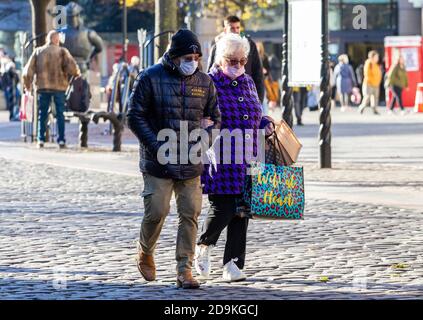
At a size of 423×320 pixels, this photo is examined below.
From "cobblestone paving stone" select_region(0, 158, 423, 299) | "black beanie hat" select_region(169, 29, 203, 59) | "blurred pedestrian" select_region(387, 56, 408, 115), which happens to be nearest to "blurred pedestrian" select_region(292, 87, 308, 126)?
"blurred pedestrian" select_region(387, 56, 408, 115)

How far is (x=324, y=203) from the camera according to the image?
1516 centimetres

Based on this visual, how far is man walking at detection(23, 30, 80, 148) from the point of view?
75.5 ft

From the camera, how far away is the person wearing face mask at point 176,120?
31.2ft

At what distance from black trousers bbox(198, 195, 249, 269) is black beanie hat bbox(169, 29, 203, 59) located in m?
1.08

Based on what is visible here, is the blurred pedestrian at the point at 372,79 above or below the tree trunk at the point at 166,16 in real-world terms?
below

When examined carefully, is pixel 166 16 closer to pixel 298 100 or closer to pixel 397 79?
pixel 298 100

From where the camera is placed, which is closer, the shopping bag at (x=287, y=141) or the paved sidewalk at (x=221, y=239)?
the paved sidewalk at (x=221, y=239)

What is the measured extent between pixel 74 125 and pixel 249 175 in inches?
914

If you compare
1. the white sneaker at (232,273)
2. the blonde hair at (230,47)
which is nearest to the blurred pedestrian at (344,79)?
the blonde hair at (230,47)

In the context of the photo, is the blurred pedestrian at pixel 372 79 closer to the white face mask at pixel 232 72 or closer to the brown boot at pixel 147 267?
the white face mask at pixel 232 72

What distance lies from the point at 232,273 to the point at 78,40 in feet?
75.8

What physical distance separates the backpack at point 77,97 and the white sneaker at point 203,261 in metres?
14.9

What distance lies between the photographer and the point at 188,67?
952 centimetres

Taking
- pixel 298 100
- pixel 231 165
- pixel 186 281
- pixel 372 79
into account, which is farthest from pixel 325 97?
pixel 372 79
